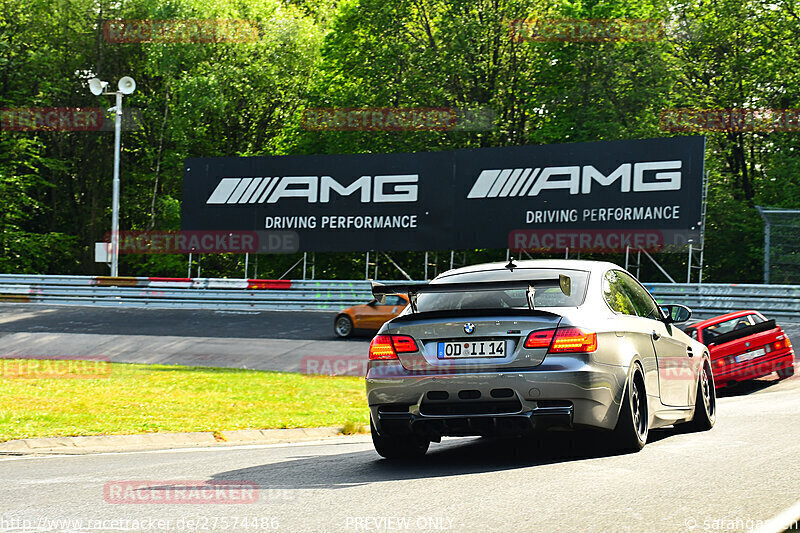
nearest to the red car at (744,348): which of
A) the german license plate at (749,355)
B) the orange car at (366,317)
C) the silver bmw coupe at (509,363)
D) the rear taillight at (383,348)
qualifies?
the german license plate at (749,355)

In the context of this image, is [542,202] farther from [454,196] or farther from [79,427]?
[79,427]

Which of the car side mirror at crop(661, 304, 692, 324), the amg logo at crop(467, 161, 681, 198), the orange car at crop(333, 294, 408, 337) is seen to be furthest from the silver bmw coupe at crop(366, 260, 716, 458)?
the amg logo at crop(467, 161, 681, 198)

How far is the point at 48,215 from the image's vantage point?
5084cm

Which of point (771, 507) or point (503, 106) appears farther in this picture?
point (503, 106)

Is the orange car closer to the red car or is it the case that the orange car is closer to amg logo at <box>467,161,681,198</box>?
amg logo at <box>467,161,681,198</box>

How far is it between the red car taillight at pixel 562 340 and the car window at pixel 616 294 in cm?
82

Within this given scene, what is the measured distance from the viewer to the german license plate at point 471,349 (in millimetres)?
7465

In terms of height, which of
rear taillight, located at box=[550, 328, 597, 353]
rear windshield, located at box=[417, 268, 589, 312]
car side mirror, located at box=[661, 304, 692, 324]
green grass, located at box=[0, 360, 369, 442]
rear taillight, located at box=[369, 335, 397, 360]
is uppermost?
rear windshield, located at box=[417, 268, 589, 312]

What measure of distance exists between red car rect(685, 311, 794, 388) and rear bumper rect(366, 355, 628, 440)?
Result: 9.80 metres

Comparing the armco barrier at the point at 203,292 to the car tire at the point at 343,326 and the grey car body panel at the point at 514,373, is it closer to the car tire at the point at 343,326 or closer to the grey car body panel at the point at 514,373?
the car tire at the point at 343,326

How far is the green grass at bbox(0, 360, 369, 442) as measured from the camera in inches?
468

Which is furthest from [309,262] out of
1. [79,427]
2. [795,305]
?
[79,427]

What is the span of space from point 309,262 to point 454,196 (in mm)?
11292

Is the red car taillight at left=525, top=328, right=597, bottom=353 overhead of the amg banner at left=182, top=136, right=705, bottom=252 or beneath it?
beneath
